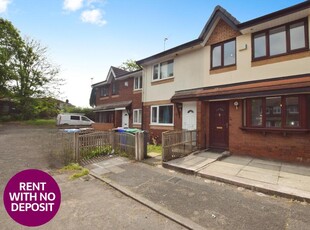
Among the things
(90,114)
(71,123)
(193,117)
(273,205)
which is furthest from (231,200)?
(90,114)

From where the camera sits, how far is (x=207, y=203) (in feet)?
14.6

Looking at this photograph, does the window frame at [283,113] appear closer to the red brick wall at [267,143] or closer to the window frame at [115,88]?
the red brick wall at [267,143]

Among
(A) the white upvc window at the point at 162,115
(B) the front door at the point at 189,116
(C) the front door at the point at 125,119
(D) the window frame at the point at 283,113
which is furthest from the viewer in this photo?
(C) the front door at the point at 125,119

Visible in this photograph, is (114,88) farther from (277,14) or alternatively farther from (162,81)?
(277,14)

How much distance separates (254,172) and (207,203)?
116 inches

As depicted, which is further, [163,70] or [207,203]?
[163,70]

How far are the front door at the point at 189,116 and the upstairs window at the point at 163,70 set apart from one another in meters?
2.66

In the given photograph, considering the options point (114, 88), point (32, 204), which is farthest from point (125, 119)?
point (32, 204)

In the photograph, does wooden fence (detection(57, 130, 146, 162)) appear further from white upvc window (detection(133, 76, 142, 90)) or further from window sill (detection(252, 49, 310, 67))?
white upvc window (detection(133, 76, 142, 90))

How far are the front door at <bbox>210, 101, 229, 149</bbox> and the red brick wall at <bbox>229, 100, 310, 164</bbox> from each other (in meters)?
0.40

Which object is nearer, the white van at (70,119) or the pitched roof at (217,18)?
the pitched roof at (217,18)

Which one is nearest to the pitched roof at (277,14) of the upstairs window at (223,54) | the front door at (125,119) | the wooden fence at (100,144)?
the upstairs window at (223,54)

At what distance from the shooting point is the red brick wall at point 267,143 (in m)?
7.29

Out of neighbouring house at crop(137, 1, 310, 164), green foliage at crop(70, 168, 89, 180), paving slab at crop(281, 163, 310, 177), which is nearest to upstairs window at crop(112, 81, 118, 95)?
neighbouring house at crop(137, 1, 310, 164)
